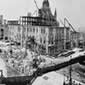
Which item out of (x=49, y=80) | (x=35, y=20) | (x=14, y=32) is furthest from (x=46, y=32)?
(x=49, y=80)

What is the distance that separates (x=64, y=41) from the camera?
39.1 meters

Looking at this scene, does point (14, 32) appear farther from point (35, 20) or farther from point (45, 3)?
point (45, 3)

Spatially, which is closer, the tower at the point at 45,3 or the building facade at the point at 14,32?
the building facade at the point at 14,32

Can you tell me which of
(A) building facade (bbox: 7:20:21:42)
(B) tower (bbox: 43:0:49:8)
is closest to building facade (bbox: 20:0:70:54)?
(B) tower (bbox: 43:0:49:8)

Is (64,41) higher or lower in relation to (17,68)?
higher

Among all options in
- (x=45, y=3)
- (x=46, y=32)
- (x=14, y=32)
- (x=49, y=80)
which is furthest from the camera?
(x=14, y=32)

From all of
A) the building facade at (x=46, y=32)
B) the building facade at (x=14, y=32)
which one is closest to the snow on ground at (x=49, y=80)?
the building facade at (x=46, y=32)

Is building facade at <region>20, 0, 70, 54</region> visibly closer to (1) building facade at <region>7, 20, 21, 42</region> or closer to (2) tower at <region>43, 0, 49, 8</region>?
(2) tower at <region>43, 0, 49, 8</region>

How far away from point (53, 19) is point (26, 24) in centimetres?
898

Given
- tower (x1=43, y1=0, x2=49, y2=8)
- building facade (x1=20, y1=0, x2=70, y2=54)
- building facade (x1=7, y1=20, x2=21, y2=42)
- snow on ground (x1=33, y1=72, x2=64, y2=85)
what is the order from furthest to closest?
tower (x1=43, y1=0, x2=49, y2=8) < building facade (x1=7, y1=20, x2=21, y2=42) < building facade (x1=20, y1=0, x2=70, y2=54) < snow on ground (x1=33, y1=72, x2=64, y2=85)

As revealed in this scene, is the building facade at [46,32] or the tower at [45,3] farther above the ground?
the tower at [45,3]

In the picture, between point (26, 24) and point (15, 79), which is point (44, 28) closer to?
point (26, 24)

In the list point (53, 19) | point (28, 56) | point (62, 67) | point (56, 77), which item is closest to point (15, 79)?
point (56, 77)

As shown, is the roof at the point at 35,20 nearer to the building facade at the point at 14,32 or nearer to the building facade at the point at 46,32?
the building facade at the point at 46,32
